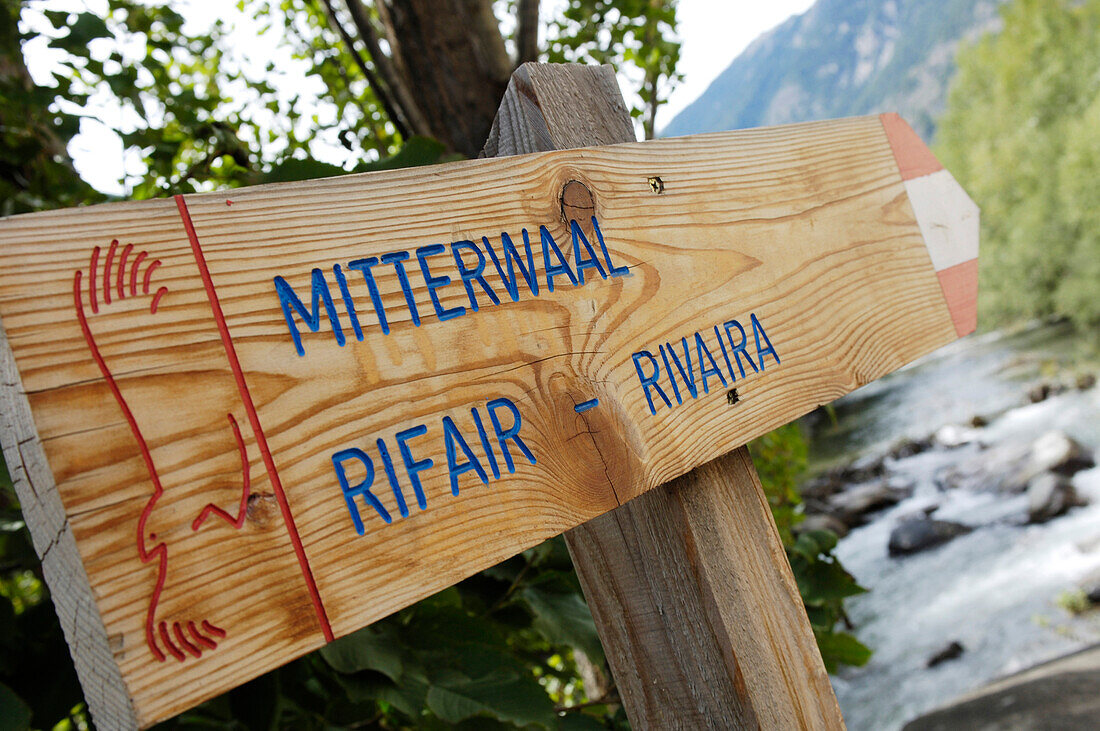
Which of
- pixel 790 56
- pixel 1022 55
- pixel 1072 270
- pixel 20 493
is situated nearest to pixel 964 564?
pixel 20 493

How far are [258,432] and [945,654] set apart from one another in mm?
6137

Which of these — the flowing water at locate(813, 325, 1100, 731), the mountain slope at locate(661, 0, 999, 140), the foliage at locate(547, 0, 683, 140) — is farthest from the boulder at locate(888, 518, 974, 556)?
the mountain slope at locate(661, 0, 999, 140)

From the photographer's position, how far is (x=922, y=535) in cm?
750

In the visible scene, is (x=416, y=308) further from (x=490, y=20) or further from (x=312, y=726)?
(x=490, y=20)

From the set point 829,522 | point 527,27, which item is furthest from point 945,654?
point 527,27

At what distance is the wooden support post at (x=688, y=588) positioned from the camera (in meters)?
0.68

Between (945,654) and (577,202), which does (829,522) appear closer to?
(945,654)

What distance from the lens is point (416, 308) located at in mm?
504

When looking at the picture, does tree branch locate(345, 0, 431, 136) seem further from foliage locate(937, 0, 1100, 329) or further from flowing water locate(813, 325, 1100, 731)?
foliage locate(937, 0, 1100, 329)

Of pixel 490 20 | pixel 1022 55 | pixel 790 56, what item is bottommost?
pixel 490 20

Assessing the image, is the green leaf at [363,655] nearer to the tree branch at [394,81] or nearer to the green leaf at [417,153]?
the green leaf at [417,153]

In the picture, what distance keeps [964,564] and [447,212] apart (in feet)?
24.7

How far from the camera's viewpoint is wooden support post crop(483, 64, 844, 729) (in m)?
0.68

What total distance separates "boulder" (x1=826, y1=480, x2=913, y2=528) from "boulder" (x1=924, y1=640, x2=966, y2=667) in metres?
3.31
